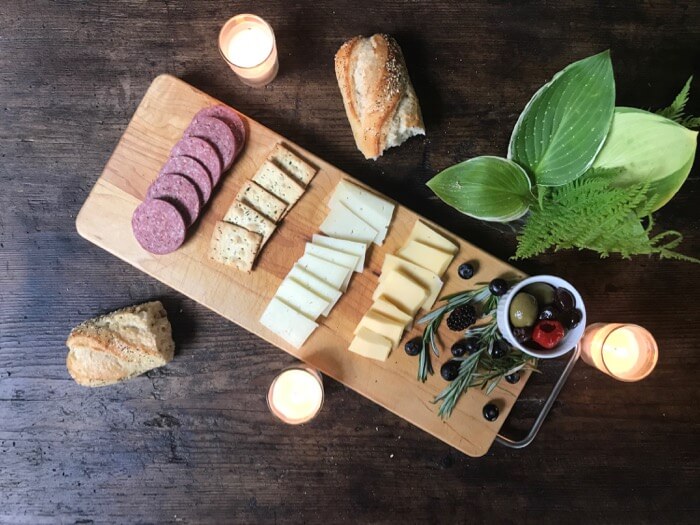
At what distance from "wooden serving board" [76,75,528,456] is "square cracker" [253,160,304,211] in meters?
0.04

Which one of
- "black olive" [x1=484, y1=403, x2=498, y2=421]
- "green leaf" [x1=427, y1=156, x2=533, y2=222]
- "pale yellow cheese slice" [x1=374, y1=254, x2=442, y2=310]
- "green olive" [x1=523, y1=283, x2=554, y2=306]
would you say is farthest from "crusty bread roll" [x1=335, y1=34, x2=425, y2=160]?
"black olive" [x1=484, y1=403, x2=498, y2=421]

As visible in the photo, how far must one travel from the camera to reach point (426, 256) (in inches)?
60.6

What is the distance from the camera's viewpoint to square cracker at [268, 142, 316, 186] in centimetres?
155

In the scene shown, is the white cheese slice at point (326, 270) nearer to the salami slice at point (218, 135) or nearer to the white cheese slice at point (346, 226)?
the white cheese slice at point (346, 226)

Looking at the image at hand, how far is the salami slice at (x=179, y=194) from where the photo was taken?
60.4 inches

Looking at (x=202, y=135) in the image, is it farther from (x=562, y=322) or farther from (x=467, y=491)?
(x=467, y=491)

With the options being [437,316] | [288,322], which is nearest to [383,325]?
[437,316]

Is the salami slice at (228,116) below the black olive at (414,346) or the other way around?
the other way around

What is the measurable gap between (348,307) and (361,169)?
17.0 inches

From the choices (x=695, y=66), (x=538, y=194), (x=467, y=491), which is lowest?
(x=467, y=491)

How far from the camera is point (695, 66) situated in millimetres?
1694

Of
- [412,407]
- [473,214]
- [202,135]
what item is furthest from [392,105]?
[412,407]

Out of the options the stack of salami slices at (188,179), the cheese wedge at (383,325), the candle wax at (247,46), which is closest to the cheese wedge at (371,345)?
the cheese wedge at (383,325)

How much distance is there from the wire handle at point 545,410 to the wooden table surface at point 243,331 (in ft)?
0.11
